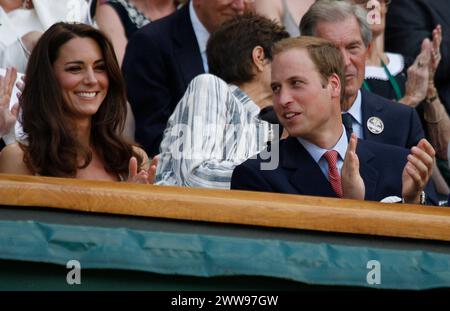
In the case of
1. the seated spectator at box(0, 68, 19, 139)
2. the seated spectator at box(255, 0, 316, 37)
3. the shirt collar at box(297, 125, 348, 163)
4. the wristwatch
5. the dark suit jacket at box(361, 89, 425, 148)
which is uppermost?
the seated spectator at box(255, 0, 316, 37)

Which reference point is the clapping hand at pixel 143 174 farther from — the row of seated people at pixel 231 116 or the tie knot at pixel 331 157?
the tie knot at pixel 331 157

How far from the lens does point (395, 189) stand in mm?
5430

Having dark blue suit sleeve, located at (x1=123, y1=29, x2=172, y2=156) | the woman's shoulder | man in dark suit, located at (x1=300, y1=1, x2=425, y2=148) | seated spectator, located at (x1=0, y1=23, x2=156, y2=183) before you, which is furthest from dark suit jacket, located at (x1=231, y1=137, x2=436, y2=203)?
dark blue suit sleeve, located at (x1=123, y1=29, x2=172, y2=156)

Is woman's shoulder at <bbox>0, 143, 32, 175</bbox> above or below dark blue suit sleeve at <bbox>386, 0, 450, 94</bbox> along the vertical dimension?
below

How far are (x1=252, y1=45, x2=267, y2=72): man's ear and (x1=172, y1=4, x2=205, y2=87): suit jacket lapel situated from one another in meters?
0.45

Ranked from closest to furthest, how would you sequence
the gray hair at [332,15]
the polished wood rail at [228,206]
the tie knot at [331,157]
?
the polished wood rail at [228,206] < the tie knot at [331,157] < the gray hair at [332,15]

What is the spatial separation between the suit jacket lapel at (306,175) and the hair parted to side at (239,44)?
74 cm

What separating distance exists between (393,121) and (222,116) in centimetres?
79

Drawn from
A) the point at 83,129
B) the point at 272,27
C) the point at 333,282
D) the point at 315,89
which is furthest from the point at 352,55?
the point at 333,282

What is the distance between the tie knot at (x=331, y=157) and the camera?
17.6 ft

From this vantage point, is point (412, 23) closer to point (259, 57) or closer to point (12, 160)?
point (259, 57)

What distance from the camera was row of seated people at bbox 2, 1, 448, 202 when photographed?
17.8 feet

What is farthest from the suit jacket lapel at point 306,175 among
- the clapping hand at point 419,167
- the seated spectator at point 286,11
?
the seated spectator at point 286,11

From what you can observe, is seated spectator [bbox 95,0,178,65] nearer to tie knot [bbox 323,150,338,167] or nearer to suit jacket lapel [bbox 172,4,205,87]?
suit jacket lapel [bbox 172,4,205,87]
